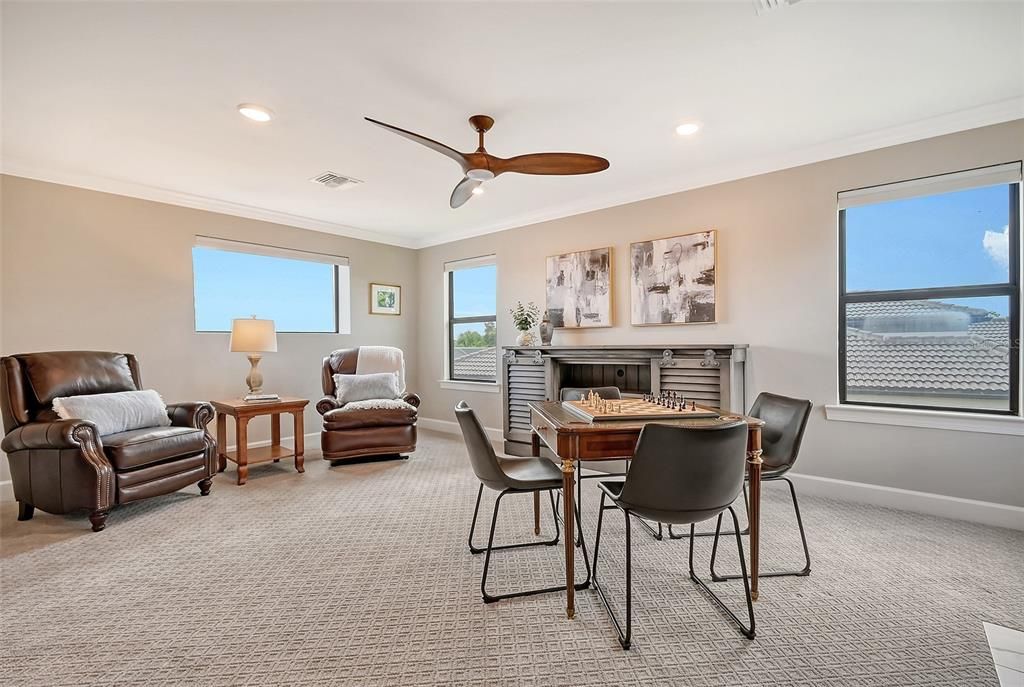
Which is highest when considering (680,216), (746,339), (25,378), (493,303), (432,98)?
(432,98)

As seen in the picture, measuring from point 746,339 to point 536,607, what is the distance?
2737mm

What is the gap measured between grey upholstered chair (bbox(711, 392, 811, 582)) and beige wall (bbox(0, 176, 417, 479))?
15.2 ft

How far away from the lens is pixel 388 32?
2.07 meters

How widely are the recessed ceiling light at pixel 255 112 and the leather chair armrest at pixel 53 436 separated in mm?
2149

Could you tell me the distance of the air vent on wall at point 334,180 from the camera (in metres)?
3.88

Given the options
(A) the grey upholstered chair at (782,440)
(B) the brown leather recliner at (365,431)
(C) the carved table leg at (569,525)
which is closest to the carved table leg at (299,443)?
(B) the brown leather recliner at (365,431)

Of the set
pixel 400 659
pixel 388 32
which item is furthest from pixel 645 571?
pixel 388 32

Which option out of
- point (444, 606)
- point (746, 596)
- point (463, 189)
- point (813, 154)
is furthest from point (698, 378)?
point (444, 606)

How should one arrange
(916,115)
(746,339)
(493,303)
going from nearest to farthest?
(916,115), (746,339), (493,303)

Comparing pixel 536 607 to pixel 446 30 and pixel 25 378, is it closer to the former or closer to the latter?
pixel 446 30

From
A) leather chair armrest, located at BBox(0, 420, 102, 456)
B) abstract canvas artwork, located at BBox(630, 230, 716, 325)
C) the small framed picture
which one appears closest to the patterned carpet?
leather chair armrest, located at BBox(0, 420, 102, 456)

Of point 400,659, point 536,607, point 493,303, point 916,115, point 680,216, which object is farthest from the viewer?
point 493,303

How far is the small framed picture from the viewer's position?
19.5ft

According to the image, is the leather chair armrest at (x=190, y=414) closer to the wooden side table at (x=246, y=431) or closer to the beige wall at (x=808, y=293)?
the wooden side table at (x=246, y=431)
